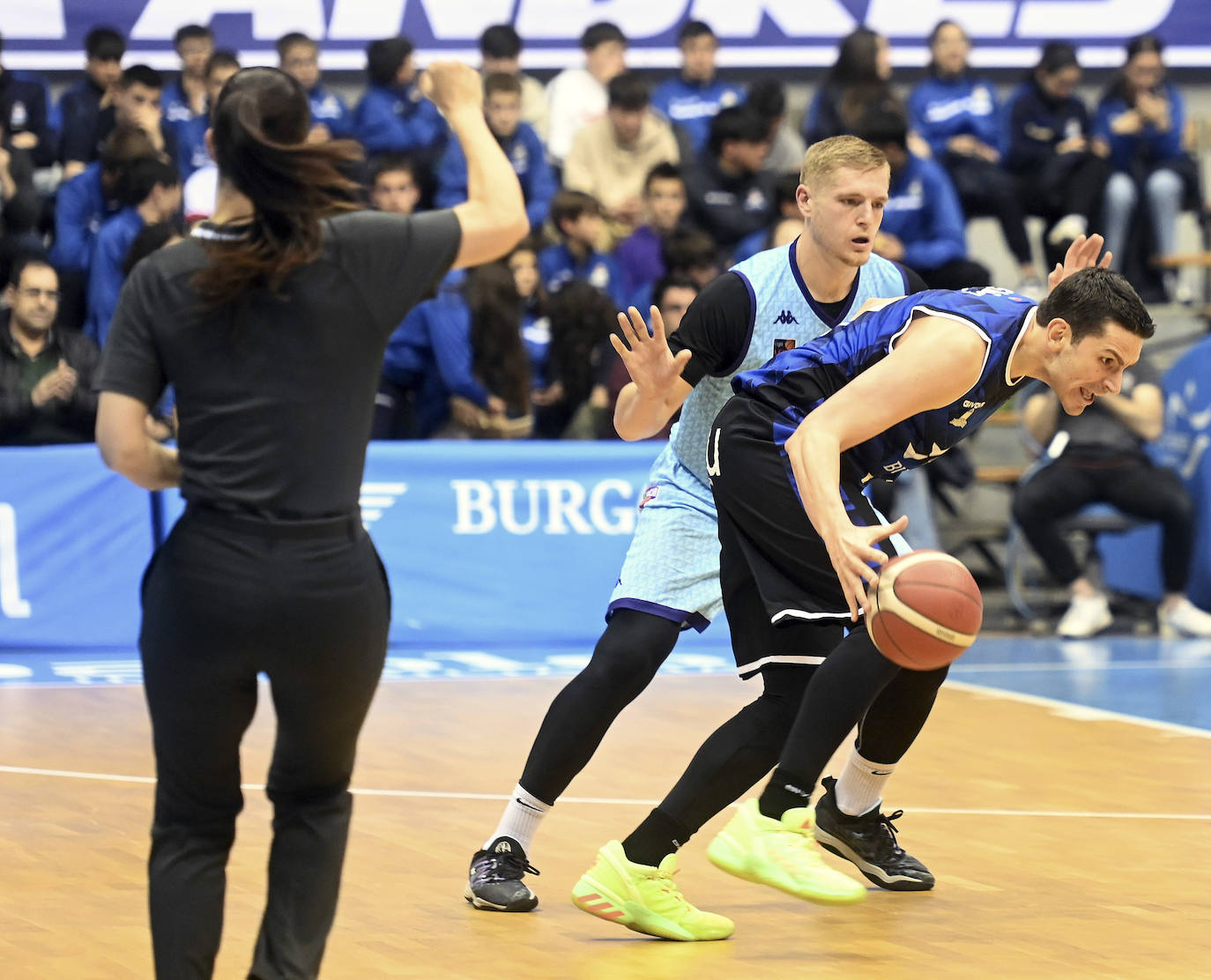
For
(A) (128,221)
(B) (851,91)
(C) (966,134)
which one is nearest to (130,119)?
(A) (128,221)

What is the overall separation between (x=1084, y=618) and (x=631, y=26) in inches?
248

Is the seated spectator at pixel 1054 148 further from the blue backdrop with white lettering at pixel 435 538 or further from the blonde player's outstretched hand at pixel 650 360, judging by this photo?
the blonde player's outstretched hand at pixel 650 360

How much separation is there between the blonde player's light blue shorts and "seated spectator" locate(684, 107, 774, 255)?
754 cm

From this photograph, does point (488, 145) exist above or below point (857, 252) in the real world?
above

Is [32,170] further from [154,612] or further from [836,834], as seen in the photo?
[154,612]

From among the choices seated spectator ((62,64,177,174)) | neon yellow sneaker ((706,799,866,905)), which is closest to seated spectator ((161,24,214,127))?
seated spectator ((62,64,177,174))

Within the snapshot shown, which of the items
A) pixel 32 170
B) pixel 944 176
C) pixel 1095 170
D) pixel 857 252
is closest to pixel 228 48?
pixel 32 170

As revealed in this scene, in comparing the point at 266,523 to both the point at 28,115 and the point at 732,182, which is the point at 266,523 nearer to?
the point at 732,182

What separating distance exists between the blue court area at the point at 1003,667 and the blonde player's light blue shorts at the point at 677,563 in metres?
4.11

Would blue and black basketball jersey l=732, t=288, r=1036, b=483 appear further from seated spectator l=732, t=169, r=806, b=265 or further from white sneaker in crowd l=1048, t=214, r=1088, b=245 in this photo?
white sneaker in crowd l=1048, t=214, r=1088, b=245

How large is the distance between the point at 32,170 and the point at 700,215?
14.9 feet

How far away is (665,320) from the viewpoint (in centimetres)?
1134

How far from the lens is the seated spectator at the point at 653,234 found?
12.5 m

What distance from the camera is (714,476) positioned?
16.5ft
